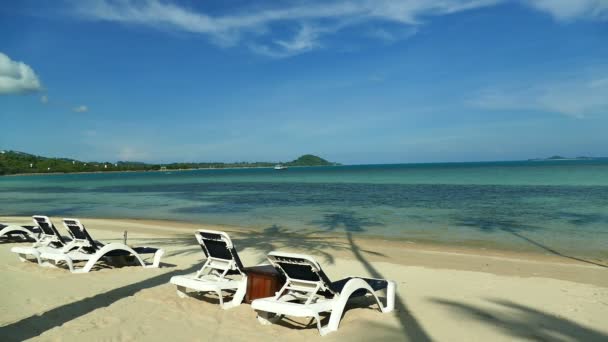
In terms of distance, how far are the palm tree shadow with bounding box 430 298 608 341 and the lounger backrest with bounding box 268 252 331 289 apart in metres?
2.10

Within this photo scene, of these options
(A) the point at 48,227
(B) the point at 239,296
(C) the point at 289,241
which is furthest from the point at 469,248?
(A) the point at 48,227

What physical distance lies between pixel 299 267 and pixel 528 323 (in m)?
2.88

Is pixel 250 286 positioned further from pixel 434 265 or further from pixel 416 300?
pixel 434 265

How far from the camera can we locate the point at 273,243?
43.9 feet

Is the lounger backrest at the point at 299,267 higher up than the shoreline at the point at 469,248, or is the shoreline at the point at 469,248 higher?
the lounger backrest at the point at 299,267

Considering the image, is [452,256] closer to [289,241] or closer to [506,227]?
[289,241]

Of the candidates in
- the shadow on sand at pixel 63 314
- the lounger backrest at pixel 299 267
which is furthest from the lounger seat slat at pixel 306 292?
the shadow on sand at pixel 63 314


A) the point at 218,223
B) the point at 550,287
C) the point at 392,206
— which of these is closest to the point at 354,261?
the point at 550,287

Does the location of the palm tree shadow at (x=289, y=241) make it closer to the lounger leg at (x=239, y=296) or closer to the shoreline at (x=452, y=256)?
the shoreline at (x=452, y=256)

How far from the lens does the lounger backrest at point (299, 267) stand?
519 centimetres

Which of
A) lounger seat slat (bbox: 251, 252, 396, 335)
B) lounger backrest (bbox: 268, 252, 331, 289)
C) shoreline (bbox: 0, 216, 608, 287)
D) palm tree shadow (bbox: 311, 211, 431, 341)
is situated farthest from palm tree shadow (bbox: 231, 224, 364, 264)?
lounger backrest (bbox: 268, 252, 331, 289)

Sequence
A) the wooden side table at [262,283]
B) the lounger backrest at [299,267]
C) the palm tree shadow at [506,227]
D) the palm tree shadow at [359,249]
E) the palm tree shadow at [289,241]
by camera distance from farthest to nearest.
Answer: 1. the palm tree shadow at [506,227]
2. the palm tree shadow at [289,241]
3. the wooden side table at [262,283]
4. the palm tree shadow at [359,249]
5. the lounger backrest at [299,267]

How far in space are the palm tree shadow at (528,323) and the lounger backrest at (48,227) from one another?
726cm

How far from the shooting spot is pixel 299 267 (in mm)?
5387
